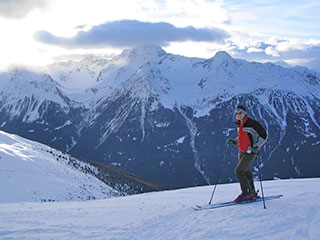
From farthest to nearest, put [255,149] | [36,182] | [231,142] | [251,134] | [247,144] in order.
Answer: [36,182] < [231,142] < [247,144] < [251,134] < [255,149]

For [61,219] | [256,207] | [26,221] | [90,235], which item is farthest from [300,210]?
[26,221]

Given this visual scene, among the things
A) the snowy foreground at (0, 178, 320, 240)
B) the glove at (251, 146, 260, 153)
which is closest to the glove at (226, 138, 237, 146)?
the glove at (251, 146, 260, 153)

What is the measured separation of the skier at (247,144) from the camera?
486 inches

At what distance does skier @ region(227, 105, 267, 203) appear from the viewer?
12336 millimetres

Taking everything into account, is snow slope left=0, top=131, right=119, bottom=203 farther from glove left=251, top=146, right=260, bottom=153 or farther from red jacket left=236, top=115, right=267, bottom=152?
glove left=251, top=146, right=260, bottom=153

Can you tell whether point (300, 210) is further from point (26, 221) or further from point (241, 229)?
point (26, 221)

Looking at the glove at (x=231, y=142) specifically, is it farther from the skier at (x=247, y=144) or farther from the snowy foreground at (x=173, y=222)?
the snowy foreground at (x=173, y=222)

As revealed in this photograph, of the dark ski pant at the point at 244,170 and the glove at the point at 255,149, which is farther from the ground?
the glove at the point at 255,149

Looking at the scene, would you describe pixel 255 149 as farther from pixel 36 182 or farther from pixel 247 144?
pixel 36 182

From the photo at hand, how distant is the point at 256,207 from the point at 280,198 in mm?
2210

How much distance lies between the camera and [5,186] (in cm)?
3234

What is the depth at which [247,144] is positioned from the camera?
41.1 ft

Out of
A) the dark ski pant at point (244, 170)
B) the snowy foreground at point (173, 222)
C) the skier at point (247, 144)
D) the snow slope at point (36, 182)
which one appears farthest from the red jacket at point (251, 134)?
the snow slope at point (36, 182)

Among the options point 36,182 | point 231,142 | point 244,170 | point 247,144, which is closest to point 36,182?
point 36,182
